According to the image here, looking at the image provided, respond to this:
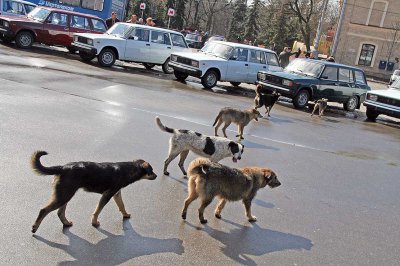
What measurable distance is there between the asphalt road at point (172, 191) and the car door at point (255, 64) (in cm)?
582

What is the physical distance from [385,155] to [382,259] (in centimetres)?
689

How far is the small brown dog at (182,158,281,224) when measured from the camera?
5457 millimetres

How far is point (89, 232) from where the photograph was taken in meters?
4.90

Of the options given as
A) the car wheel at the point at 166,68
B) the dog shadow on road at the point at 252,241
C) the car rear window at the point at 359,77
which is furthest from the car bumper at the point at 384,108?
the dog shadow on road at the point at 252,241

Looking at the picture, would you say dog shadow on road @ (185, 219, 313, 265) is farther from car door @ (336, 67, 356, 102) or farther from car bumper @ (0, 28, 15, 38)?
car bumper @ (0, 28, 15, 38)

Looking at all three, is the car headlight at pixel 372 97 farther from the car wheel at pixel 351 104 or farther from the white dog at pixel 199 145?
the white dog at pixel 199 145

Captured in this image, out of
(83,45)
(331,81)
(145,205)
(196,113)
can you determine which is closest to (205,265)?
(145,205)

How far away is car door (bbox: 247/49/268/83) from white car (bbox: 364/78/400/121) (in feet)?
15.1

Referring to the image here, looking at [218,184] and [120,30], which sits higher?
[120,30]

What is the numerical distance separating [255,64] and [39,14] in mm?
10124

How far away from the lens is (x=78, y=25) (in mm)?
21875

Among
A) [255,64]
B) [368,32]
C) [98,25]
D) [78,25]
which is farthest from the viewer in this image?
[368,32]

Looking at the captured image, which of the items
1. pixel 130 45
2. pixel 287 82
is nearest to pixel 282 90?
pixel 287 82

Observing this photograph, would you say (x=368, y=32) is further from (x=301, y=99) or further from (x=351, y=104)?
(x=301, y=99)
